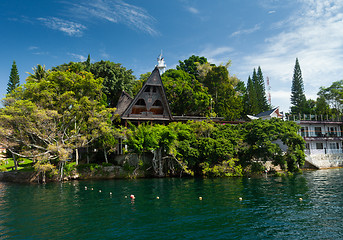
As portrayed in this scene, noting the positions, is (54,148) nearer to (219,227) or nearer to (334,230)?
(219,227)

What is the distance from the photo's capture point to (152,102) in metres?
38.5

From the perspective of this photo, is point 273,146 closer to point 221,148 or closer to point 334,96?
point 221,148

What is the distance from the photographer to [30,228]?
11922mm

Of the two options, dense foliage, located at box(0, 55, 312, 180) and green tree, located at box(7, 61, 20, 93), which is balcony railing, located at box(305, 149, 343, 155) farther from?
green tree, located at box(7, 61, 20, 93)

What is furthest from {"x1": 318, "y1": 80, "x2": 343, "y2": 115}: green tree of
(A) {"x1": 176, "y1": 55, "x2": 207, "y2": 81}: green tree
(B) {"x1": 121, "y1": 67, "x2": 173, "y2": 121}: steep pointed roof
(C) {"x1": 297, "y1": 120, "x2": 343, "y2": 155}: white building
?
(B) {"x1": 121, "y1": 67, "x2": 173, "y2": 121}: steep pointed roof

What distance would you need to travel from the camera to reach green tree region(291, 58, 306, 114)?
75600mm

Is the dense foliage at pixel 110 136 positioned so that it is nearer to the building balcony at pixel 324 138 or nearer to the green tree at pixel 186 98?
the green tree at pixel 186 98

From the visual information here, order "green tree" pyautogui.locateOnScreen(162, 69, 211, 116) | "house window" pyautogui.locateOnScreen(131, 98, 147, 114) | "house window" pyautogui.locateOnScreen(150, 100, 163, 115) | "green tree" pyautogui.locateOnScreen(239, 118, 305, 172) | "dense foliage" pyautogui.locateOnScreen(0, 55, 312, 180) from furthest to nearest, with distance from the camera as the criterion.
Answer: "green tree" pyautogui.locateOnScreen(162, 69, 211, 116)
"house window" pyautogui.locateOnScreen(150, 100, 163, 115)
"house window" pyautogui.locateOnScreen(131, 98, 147, 114)
"green tree" pyautogui.locateOnScreen(239, 118, 305, 172)
"dense foliage" pyautogui.locateOnScreen(0, 55, 312, 180)

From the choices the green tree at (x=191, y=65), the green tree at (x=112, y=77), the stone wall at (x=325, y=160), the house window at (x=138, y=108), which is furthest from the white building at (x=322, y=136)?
the green tree at (x=112, y=77)

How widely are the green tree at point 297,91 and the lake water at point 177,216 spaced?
61.8 m

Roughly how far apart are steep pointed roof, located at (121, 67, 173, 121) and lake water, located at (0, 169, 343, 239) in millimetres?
19187

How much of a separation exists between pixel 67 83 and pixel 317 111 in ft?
202

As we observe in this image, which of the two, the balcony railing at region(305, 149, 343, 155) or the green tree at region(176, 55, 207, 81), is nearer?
the balcony railing at region(305, 149, 343, 155)

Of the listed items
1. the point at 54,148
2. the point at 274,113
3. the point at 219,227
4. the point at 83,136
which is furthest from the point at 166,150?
the point at 274,113
